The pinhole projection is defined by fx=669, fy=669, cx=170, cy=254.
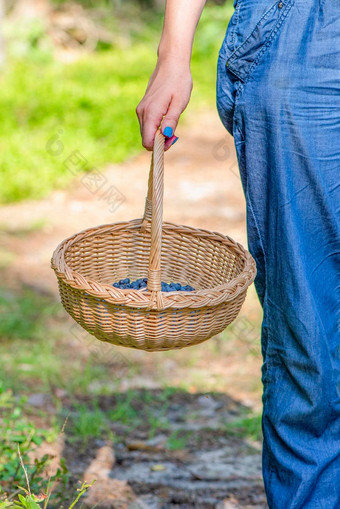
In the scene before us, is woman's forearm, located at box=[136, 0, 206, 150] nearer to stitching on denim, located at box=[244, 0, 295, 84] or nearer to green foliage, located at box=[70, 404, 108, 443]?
stitching on denim, located at box=[244, 0, 295, 84]

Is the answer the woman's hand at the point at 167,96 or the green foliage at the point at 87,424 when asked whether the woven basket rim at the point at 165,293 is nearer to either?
the woman's hand at the point at 167,96

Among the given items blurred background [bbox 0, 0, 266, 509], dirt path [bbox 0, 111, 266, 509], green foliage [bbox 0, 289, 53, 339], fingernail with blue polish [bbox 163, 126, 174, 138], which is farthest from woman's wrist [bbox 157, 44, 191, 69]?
green foliage [bbox 0, 289, 53, 339]

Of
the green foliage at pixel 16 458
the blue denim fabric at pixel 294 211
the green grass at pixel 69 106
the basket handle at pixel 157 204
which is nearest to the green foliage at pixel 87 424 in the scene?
the green foliage at pixel 16 458

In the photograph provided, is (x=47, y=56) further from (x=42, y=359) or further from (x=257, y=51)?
(x=257, y=51)

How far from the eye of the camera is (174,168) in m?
5.46

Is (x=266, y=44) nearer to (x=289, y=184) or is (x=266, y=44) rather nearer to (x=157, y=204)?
(x=289, y=184)

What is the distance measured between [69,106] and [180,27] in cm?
507

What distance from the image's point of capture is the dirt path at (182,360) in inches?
81.7

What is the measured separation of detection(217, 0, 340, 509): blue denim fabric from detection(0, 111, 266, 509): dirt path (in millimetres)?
607

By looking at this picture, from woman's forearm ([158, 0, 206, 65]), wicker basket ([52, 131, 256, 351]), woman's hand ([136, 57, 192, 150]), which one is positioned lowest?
wicker basket ([52, 131, 256, 351])

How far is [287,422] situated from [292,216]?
1.48 ft

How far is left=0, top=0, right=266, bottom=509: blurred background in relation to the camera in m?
2.04

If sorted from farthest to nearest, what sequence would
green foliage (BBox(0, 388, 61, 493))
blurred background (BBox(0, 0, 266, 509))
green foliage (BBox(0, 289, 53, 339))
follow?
green foliage (BBox(0, 289, 53, 339)), blurred background (BBox(0, 0, 266, 509)), green foliage (BBox(0, 388, 61, 493))

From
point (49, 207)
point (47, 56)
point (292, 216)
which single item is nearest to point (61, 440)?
point (292, 216)
